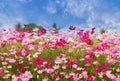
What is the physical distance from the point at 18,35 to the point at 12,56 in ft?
5.98

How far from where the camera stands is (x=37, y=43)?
951 centimetres

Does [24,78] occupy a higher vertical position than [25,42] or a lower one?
lower

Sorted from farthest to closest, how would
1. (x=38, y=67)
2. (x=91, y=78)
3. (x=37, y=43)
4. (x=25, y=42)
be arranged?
(x=37, y=43) < (x=25, y=42) < (x=38, y=67) < (x=91, y=78)

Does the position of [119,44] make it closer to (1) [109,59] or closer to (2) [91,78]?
(1) [109,59]

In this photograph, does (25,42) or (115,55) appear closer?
(115,55)

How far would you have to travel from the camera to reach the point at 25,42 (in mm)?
Result: 8898

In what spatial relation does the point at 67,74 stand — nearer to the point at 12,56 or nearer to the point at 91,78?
the point at 91,78

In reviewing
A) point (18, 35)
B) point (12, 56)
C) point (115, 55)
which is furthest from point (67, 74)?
point (18, 35)

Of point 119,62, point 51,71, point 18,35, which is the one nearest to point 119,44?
point 119,62

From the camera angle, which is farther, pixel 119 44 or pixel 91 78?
pixel 119 44

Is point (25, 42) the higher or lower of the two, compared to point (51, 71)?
higher

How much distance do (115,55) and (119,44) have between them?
1906 millimetres

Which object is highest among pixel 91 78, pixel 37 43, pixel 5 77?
pixel 37 43

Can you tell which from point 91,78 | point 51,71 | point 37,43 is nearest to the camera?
point 91,78
